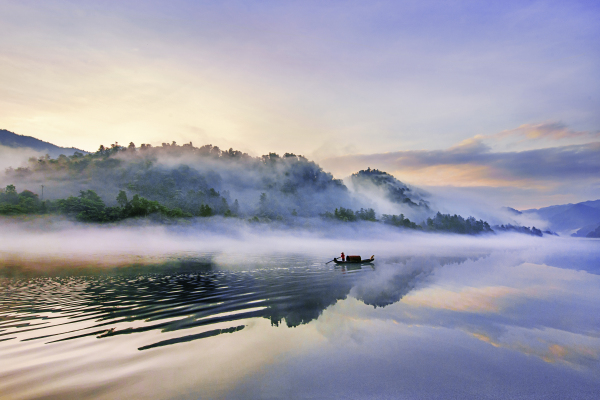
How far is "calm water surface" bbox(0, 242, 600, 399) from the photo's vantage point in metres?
10.6

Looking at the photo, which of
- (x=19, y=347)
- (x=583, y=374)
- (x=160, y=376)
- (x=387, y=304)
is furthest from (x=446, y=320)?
(x=19, y=347)

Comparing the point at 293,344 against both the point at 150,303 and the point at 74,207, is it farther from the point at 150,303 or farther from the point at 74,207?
the point at 74,207

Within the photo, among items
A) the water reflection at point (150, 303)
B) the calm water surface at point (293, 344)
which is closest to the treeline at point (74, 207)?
the water reflection at point (150, 303)

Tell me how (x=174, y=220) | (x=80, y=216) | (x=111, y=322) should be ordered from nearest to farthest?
(x=111, y=322) < (x=80, y=216) < (x=174, y=220)

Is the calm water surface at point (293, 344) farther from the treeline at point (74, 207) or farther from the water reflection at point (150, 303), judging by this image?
the treeline at point (74, 207)

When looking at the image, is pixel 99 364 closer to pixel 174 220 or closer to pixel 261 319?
pixel 261 319

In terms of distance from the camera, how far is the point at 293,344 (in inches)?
586

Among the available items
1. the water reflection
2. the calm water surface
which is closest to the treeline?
the water reflection

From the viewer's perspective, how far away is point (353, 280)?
36875 millimetres

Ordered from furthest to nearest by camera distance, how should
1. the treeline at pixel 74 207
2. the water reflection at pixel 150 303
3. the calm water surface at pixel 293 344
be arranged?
the treeline at pixel 74 207 → the water reflection at pixel 150 303 → the calm water surface at pixel 293 344

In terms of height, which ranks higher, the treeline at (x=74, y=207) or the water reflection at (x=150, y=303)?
the treeline at (x=74, y=207)

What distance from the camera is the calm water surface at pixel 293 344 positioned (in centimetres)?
1058

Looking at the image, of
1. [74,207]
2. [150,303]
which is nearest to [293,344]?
[150,303]

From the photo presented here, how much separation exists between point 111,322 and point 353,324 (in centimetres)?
1443
